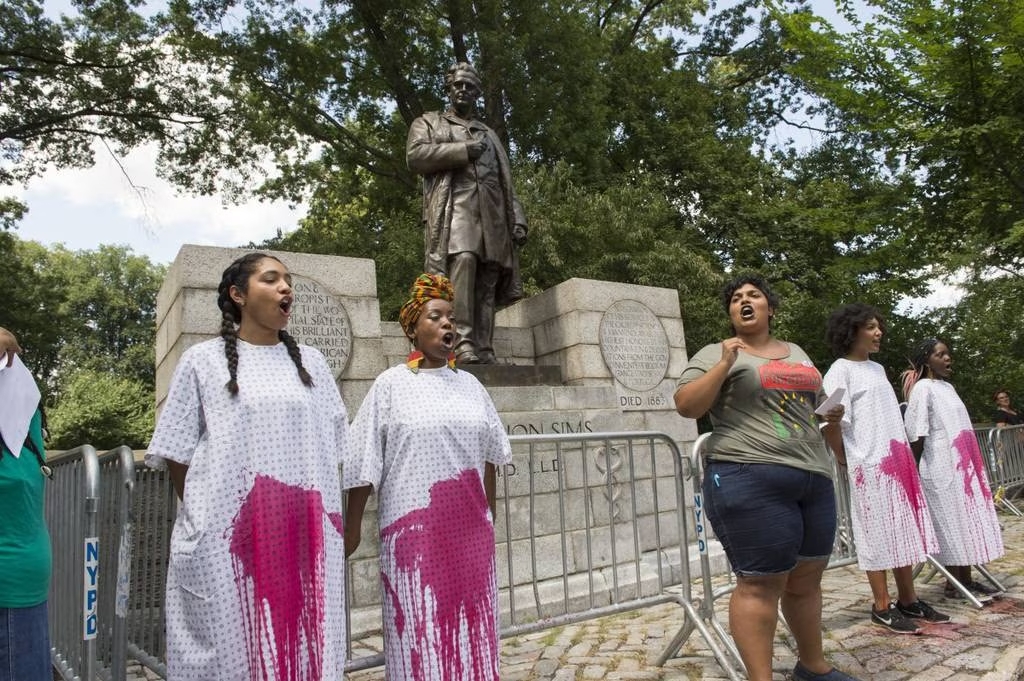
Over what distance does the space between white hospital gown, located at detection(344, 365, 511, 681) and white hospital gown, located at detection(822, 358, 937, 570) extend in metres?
2.52

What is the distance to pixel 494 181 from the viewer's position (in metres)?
7.03

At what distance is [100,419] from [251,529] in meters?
24.1

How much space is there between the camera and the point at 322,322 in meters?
6.18

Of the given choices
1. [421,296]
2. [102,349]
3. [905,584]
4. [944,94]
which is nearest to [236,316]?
[421,296]

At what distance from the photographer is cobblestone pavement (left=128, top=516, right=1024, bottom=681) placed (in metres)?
3.63

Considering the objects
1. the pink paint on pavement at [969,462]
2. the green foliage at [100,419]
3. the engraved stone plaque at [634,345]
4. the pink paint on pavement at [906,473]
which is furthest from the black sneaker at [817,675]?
the green foliage at [100,419]

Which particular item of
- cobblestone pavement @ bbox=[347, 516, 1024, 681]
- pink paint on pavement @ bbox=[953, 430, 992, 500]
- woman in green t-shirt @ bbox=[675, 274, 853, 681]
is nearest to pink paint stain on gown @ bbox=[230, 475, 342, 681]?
woman in green t-shirt @ bbox=[675, 274, 853, 681]

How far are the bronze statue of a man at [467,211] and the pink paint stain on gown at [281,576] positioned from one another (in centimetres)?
425

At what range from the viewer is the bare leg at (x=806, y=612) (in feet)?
10.6

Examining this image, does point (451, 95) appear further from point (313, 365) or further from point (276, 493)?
point (276, 493)

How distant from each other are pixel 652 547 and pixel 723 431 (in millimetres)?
3843

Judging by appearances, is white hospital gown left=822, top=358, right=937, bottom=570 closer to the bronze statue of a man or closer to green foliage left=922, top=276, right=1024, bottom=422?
the bronze statue of a man

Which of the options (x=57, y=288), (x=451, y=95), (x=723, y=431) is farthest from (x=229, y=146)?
(x=723, y=431)

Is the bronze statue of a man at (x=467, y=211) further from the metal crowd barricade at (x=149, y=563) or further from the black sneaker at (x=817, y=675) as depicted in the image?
the black sneaker at (x=817, y=675)
